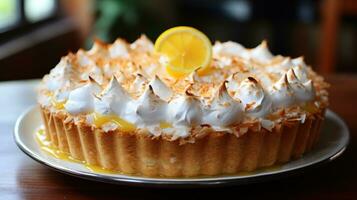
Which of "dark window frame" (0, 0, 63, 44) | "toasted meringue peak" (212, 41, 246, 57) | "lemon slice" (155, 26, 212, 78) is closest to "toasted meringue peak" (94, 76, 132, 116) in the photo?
"lemon slice" (155, 26, 212, 78)

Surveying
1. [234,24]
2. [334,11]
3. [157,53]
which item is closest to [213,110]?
[157,53]

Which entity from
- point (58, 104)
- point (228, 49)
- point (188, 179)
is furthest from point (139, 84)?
point (228, 49)

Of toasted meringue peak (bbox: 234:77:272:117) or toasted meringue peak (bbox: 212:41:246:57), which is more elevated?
toasted meringue peak (bbox: 234:77:272:117)

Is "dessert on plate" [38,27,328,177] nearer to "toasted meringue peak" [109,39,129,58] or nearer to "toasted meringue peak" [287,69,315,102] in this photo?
"toasted meringue peak" [287,69,315,102]

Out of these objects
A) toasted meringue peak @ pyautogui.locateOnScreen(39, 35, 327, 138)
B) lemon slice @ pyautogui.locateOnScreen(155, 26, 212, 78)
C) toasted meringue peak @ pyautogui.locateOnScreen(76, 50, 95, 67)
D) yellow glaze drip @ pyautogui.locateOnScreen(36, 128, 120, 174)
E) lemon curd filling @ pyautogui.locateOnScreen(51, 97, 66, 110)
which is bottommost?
yellow glaze drip @ pyautogui.locateOnScreen(36, 128, 120, 174)

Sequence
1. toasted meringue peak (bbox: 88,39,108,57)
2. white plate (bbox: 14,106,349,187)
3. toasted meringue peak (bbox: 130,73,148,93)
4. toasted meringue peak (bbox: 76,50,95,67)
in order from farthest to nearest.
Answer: toasted meringue peak (bbox: 88,39,108,57) → toasted meringue peak (bbox: 76,50,95,67) → toasted meringue peak (bbox: 130,73,148,93) → white plate (bbox: 14,106,349,187)

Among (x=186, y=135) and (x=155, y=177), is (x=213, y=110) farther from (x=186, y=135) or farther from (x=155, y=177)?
(x=155, y=177)

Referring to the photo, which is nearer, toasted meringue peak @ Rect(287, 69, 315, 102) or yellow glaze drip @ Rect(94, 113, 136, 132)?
yellow glaze drip @ Rect(94, 113, 136, 132)
